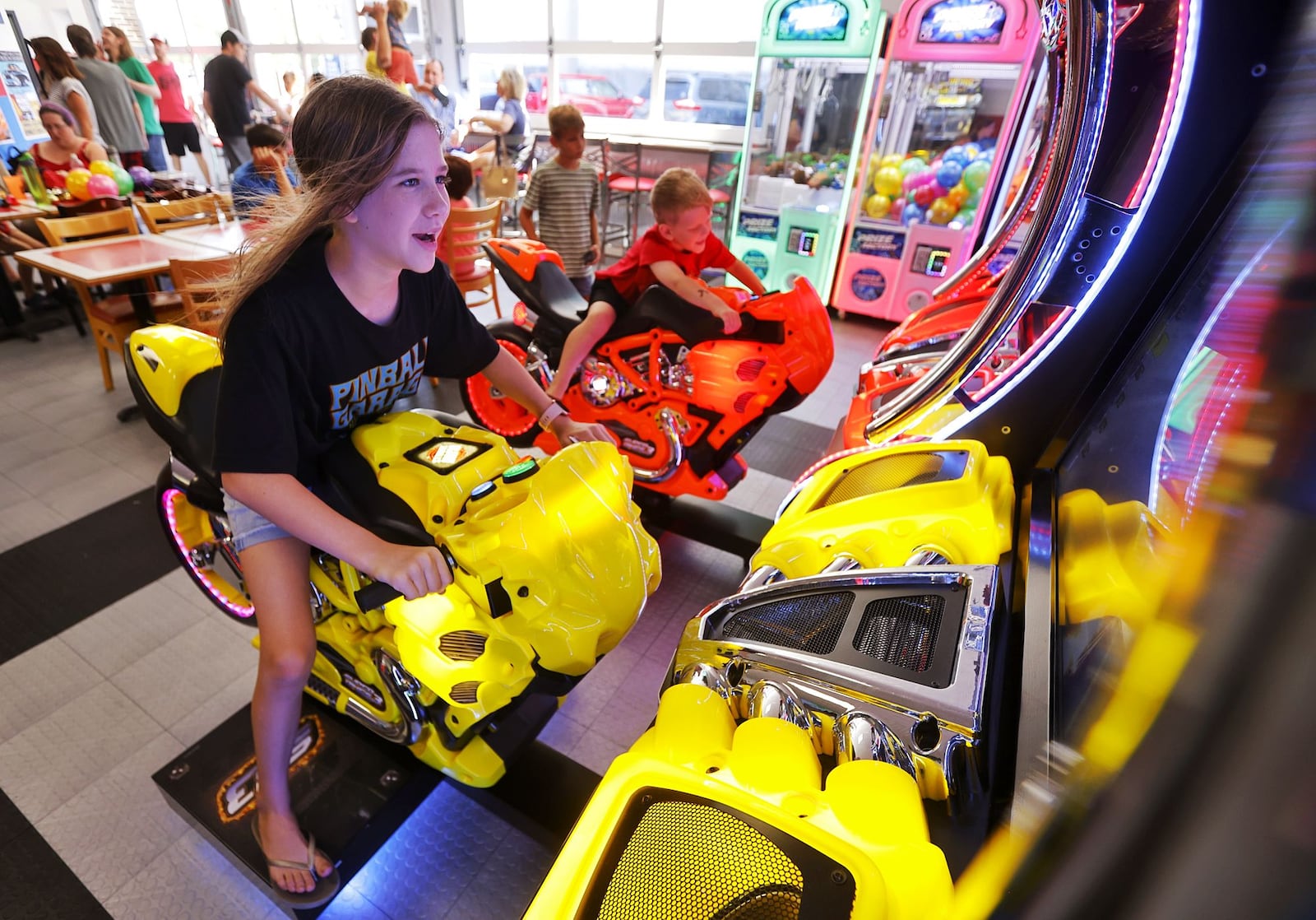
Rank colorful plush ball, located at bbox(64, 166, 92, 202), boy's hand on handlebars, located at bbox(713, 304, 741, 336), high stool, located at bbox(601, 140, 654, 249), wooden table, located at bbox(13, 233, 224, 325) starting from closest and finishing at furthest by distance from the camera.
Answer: boy's hand on handlebars, located at bbox(713, 304, 741, 336) < wooden table, located at bbox(13, 233, 224, 325) < colorful plush ball, located at bbox(64, 166, 92, 202) < high stool, located at bbox(601, 140, 654, 249)

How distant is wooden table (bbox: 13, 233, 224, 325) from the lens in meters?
2.93

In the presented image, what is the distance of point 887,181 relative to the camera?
15.8 feet

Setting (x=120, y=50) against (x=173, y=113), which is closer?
(x=120, y=50)

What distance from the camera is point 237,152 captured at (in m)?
5.52

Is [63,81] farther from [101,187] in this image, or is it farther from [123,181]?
A: [101,187]

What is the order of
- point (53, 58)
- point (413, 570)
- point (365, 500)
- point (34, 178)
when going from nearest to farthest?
point (413, 570) < point (365, 500) < point (34, 178) < point (53, 58)

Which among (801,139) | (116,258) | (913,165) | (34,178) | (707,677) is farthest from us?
(801,139)

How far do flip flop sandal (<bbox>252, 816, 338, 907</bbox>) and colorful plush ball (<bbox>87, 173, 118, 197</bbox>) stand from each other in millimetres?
4668

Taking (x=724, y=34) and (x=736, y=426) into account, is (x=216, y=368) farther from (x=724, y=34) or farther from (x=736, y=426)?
(x=724, y=34)

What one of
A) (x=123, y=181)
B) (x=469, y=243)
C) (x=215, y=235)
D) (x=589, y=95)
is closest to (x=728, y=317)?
(x=469, y=243)

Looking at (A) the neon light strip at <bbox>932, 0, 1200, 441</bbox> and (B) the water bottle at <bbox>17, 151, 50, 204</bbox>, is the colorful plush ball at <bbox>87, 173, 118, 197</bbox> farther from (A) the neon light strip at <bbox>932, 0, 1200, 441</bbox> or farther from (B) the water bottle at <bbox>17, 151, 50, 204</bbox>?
(A) the neon light strip at <bbox>932, 0, 1200, 441</bbox>

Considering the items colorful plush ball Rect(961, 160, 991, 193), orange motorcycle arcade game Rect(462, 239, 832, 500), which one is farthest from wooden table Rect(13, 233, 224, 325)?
colorful plush ball Rect(961, 160, 991, 193)

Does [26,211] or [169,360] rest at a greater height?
[169,360]

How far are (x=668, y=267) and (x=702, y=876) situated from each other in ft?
6.66
